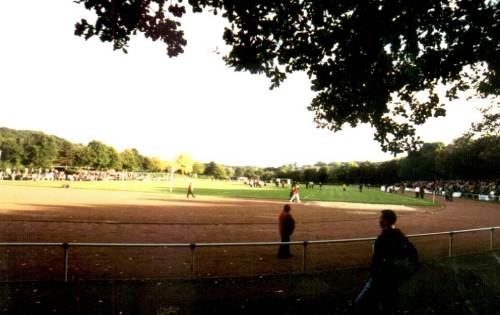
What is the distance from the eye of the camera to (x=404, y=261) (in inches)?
192

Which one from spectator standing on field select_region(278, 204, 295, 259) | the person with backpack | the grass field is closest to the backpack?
the person with backpack

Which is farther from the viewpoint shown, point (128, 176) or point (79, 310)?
point (128, 176)

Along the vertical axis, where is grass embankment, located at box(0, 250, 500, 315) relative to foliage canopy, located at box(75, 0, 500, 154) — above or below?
below

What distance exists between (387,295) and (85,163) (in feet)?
460

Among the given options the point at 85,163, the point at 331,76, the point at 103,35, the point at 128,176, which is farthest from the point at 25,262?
the point at 85,163

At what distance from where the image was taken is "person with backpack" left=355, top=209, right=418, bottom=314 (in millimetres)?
4902

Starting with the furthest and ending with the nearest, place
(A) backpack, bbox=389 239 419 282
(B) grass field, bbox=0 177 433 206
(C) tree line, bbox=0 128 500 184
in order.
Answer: (C) tree line, bbox=0 128 500 184, (B) grass field, bbox=0 177 433 206, (A) backpack, bbox=389 239 419 282

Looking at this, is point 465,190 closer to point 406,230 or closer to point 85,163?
point 406,230

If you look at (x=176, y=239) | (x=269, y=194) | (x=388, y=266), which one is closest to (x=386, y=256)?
(x=388, y=266)

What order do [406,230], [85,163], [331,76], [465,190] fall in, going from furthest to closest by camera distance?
[85,163] < [465,190] < [406,230] < [331,76]

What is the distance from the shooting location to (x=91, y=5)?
6.20 m

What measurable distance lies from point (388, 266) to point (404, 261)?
0.22 m

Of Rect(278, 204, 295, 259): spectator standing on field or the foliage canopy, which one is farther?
Rect(278, 204, 295, 259): spectator standing on field

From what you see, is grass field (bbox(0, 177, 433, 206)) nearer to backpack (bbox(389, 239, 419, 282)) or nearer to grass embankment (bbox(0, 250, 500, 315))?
grass embankment (bbox(0, 250, 500, 315))
